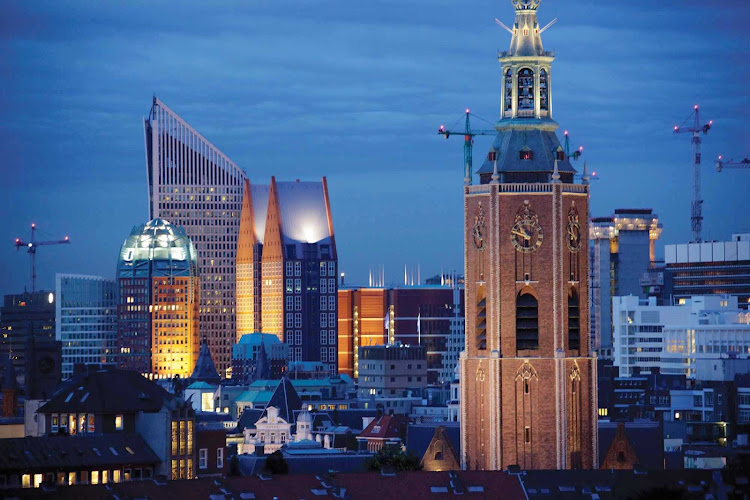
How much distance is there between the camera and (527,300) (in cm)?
15662

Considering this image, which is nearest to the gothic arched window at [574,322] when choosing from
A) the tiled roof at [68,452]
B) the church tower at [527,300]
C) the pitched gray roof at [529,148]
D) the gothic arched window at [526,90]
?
the church tower at [527,300]

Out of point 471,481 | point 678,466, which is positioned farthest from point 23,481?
point 678,466

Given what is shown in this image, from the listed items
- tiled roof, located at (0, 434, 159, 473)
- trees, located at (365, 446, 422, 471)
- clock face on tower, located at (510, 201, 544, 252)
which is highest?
clock face on tower, located at (510, 201, 544, 252)

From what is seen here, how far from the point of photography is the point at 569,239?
156375mm

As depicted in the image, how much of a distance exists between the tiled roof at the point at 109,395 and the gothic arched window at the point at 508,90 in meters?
39.9

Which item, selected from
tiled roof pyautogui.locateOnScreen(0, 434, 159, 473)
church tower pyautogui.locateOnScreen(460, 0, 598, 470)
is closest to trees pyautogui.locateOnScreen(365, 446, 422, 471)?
church tower pyautogui.locateOnScreen(460, 0, 598, 470)

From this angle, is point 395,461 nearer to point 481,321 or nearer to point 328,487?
point 481,321

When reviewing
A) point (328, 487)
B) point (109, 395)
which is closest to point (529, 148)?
point (328, 487)

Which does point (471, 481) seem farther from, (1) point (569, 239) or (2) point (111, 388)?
(2) point (111, 388)

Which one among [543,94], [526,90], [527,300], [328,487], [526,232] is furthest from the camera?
[543,94]

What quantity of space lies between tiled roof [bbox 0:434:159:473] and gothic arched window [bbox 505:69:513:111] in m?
35.6

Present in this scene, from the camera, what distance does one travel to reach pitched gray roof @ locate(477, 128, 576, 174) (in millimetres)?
156375

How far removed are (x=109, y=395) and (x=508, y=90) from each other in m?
45.2

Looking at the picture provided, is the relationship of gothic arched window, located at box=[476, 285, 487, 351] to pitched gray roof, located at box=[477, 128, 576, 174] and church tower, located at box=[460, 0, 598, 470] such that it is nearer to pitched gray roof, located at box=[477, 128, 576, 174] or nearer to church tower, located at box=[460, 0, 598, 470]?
church tower, located at box=[460, 0, 598, 470]
